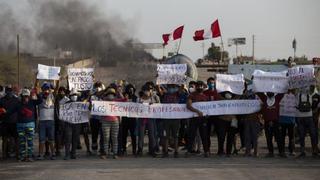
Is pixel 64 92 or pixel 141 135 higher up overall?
pixel 64 92

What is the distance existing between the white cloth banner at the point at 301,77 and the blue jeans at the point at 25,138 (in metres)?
6.81

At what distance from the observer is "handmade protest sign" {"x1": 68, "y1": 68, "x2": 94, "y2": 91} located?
1661 cm

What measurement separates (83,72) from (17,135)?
270 centimetres

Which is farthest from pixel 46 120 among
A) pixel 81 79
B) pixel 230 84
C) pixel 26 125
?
pixel 230 84

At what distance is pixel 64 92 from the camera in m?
15.6

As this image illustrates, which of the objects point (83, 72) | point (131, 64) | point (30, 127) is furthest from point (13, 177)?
point (131, 64)

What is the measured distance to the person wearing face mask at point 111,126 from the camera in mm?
15133

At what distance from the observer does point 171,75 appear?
16516 millimetres

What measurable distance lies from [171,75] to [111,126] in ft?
7.75

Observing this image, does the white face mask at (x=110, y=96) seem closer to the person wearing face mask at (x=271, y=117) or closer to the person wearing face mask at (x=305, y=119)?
the person wearing face mask at (x=271, y=117)

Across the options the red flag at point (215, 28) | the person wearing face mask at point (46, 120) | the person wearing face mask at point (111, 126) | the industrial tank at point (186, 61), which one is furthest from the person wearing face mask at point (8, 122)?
the industrial tank at point (186, 61)

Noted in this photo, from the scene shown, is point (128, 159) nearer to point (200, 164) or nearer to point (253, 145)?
point (200, 164)

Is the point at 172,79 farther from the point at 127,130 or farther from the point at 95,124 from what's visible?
the point at 95,124

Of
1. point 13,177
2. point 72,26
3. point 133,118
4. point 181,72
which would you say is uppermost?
point 72,26
